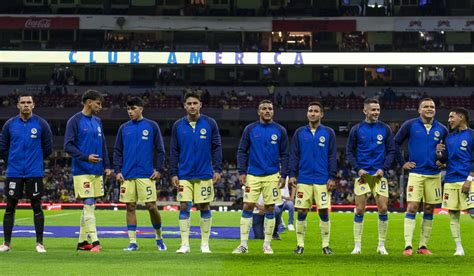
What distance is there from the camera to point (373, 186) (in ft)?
55.9

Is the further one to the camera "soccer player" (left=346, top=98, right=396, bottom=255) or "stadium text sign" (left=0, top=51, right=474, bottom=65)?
"stadium text sign" (left=0, top=51, right=474, bottom=65)

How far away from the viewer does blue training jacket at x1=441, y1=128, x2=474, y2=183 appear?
16.5m

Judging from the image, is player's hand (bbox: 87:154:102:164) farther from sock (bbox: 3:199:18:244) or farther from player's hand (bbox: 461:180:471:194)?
player's hand (bbox: 461:180:471:194)

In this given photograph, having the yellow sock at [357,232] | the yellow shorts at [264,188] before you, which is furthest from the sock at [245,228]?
the yellow sock at [357,232]

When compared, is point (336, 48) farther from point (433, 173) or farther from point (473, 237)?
point (433, 173)

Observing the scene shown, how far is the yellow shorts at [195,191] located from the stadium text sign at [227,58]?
48.1m

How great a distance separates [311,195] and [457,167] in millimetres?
2652

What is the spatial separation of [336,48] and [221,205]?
2146 centimetres

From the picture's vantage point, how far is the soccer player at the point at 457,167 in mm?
16359

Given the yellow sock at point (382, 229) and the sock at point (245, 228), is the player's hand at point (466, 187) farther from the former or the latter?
the sock at point (245, 228)

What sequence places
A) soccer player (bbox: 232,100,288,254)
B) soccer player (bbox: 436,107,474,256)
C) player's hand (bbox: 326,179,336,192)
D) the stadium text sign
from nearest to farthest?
soccer player (bbox: 232,100,288,254) < soccer player (bbox: 436,107,474,256) < player's hand (bbox: 326,179,336,192) < the stadium text sign

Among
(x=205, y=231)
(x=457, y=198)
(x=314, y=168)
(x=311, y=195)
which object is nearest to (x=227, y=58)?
(x=314, y=168)

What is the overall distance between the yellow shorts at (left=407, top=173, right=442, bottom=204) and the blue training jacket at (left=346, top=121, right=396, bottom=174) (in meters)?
0.59

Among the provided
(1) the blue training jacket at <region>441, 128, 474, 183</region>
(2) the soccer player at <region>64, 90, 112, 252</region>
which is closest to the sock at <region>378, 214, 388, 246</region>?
(1) the blue training jacket at <region>441, 128, 474, 183</region>
